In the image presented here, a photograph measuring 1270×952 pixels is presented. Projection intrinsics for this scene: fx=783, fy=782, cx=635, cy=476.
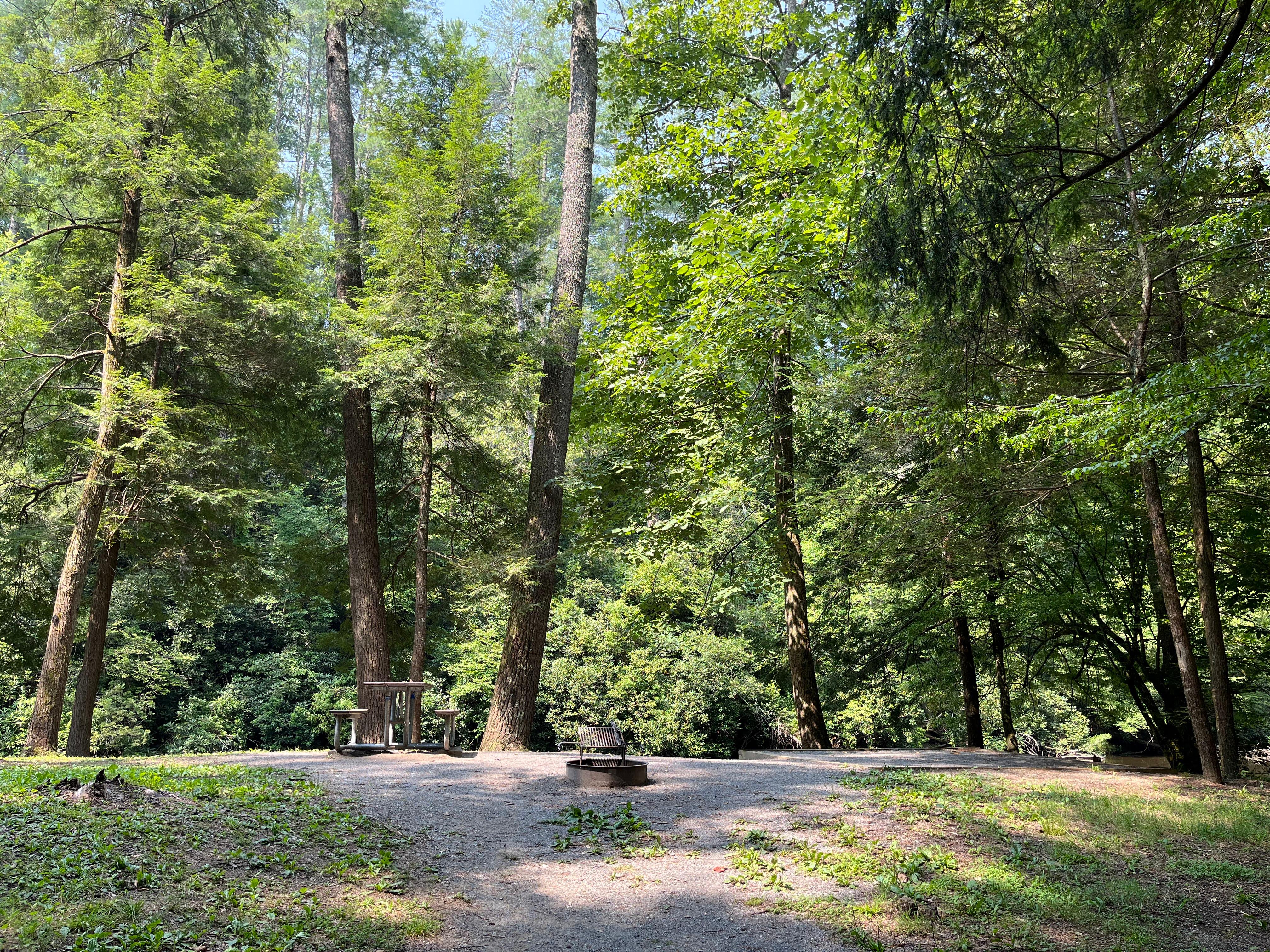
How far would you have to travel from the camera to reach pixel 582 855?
555 cm

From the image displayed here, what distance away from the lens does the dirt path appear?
4.22 meters

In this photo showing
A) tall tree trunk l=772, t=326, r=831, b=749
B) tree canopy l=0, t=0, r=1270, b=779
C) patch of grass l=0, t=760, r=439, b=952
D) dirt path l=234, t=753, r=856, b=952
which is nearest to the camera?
patch of grass l=0, t=760, r=439, b=952

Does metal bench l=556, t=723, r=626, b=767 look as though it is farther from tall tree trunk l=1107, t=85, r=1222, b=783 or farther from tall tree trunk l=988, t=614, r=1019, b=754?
tall tree trunk l=988, t=614, r=1019, b=754

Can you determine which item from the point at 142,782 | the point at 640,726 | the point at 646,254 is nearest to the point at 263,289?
the point at 646,254

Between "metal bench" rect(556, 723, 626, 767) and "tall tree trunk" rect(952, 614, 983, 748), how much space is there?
7.97m

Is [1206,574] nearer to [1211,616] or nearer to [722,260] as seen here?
[1211,616]

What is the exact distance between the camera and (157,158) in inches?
408

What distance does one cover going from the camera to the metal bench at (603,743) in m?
7.95

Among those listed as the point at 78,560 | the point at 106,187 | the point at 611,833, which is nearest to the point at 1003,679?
the point at 611,833

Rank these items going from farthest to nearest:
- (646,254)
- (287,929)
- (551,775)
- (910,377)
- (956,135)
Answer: (646,254), (910,377), (551,775), (956,135), (287,929)

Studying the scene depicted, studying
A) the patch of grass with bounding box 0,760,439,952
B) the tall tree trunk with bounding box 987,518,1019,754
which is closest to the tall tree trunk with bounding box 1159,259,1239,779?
the tall tree trunk with bounding box 987,518,1019,754

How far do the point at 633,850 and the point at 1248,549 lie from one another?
8.95 metres

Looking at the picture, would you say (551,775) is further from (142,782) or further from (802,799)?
(142,782)

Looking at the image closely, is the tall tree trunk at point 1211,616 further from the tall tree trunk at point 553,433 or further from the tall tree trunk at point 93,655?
the tall tree trunk at point 93,655
